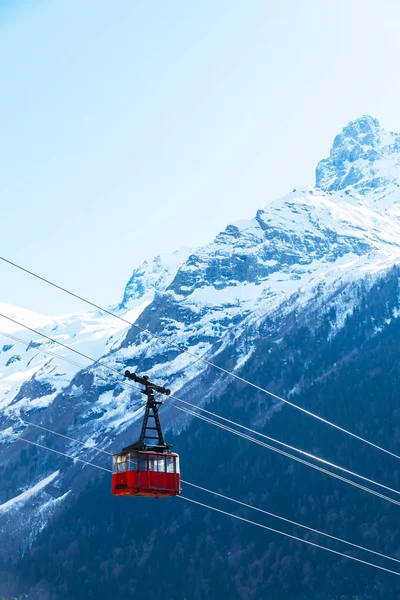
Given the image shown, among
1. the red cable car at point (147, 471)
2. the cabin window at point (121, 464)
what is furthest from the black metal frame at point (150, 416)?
the cabin window at point (121, 464)

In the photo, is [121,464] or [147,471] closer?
[147,471]

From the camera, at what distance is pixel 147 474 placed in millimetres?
68312

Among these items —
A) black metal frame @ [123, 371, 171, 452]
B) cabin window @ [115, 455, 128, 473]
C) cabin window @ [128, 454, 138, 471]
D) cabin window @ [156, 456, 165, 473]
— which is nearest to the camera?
black metal frame @ [123, 371, 171, 452]

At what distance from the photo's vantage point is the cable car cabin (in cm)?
6825

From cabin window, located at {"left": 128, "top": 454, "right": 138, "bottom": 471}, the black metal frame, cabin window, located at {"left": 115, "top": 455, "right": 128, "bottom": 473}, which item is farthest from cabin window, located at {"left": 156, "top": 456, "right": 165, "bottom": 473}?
cabin window, located at {"left": 115, "top": 455, "right": 128, "bottom": 473}

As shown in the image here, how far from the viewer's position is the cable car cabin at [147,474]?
224 ft

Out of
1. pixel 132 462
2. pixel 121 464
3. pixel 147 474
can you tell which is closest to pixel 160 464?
pixel 147 474

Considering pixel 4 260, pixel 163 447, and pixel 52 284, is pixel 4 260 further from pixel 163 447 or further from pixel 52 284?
pixel 163 447

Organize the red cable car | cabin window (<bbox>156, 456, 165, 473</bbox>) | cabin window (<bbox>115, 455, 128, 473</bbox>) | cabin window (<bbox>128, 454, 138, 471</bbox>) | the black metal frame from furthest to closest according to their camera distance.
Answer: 1. cabin window (<bbox>115, 455, 128, 473</bbox>)
2. cabin window (<bbox>156, 456, 165, 473</bbox>)
3. cabin window (<bbox>128, 454, 138, 471</bbox>)
4. the red cable car
5. the black metal frame

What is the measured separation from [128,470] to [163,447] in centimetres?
266

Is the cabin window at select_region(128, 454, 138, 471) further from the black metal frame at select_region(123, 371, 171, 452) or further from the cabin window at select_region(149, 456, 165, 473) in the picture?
the cabin window at select_region(149, 456, 165, 473)

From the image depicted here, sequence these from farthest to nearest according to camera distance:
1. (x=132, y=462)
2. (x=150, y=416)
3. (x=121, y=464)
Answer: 1. (x=121, y=464)
2. (x=132, y=462)
3. (x=150, y=416)

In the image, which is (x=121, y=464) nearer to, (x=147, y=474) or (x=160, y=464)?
(x=147, y=474)

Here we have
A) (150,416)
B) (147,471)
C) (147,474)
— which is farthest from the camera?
(147,471)
